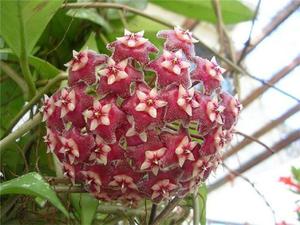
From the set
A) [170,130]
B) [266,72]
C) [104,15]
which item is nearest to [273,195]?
[266,72]

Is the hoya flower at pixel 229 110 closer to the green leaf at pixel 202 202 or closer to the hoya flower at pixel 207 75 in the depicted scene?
the hoya flower at pixel 207 75

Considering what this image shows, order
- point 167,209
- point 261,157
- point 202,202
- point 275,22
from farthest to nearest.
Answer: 1. point 261,157
2. point 275,22
3. point 202,202
4. point 167,209

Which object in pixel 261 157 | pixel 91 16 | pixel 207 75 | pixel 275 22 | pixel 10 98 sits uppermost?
pixel 261 157

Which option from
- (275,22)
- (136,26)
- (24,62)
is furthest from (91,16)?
(275,22)

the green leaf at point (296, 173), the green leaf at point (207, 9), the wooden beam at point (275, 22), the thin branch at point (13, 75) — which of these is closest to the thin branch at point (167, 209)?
the thin branch at point (13, 75)

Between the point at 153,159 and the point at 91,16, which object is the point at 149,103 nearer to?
the point at 153,159

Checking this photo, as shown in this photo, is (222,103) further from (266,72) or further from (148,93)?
(266,72)

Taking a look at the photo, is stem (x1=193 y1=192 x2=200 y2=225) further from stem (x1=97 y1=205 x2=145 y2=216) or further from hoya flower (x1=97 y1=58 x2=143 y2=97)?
hoya flower (x1=97 y1=58 x2=143 y2=97)
